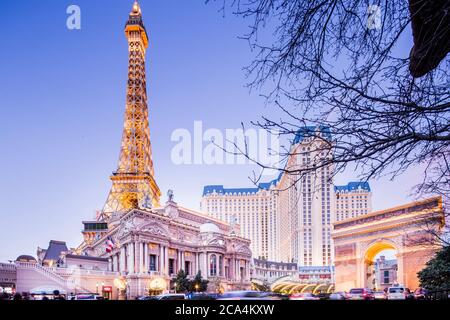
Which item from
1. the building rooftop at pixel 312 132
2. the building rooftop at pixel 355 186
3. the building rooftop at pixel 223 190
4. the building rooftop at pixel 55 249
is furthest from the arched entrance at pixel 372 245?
the building rooftop at pixel 312 132

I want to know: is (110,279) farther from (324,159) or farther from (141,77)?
(141,77)

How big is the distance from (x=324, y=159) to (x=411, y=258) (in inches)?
1344

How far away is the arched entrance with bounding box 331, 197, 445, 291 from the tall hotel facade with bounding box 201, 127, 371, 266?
165 cm

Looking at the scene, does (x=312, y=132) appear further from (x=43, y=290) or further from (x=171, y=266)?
(x=171, y=266)

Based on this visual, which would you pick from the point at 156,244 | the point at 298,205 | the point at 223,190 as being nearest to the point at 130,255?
the point at 156,244

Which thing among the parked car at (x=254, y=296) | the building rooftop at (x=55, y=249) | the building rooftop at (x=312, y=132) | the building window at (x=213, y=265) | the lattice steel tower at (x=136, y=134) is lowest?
the building window at (x=213, y=265)

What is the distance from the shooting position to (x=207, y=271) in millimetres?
35094

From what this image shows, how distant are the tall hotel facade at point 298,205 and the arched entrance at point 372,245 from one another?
165 centimetres

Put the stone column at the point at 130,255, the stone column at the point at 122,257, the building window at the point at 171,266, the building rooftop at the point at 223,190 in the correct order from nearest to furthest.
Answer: the building rooftop at the point at 223,190 → the stone column at the point at 130,255 → the stone column at the point at 122,257 → the building window at the point at 171,266

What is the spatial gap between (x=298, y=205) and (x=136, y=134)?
20.1 m

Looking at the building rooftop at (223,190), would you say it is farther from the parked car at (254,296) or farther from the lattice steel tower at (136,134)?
the lattice steel tower at (136,134)

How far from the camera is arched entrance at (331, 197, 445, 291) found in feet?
112

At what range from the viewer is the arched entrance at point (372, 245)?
112ft

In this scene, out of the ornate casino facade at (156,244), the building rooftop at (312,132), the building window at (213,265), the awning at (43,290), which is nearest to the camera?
the building rooftop at (312,132)
